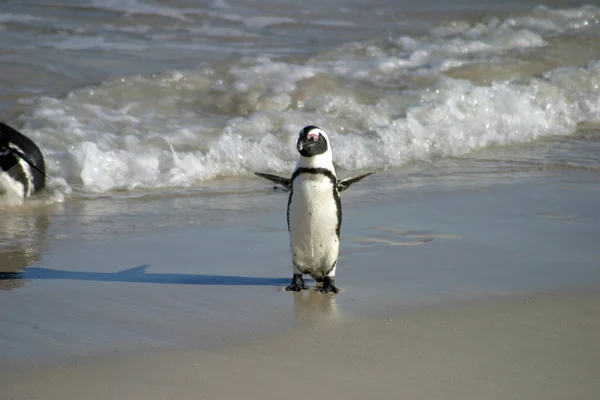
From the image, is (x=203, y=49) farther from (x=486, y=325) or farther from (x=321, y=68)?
(x=486, y=325)

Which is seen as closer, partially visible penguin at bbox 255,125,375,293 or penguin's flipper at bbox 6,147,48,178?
partially visible penguin at bbox 255,125,375,293

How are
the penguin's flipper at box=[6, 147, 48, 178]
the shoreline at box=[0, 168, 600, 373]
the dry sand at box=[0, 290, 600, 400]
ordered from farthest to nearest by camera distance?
the penguin's flipper at box=[6, 147, 48, 178] → the shoreline at box=[0, 168, 600, 373] → the dry sand at box=[0, 290, 600, 400]

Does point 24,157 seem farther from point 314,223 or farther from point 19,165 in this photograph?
point 314,223

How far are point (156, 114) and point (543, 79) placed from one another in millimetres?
4163

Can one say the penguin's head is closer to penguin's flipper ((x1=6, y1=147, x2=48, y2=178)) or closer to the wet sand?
the wet sand

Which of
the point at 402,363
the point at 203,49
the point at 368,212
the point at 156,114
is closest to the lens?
the point at 402,363

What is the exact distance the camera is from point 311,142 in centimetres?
427

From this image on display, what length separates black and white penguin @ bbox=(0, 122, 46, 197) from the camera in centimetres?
621

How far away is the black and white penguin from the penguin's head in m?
2.56

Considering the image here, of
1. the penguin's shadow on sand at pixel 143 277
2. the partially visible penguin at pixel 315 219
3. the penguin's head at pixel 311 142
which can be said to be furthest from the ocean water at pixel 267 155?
the penguin's head at pixel 311 142

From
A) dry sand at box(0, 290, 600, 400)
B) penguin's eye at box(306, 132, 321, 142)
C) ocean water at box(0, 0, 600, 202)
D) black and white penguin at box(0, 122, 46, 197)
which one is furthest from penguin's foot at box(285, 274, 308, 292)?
black and white penguin at box(0, 122, 46, 197)

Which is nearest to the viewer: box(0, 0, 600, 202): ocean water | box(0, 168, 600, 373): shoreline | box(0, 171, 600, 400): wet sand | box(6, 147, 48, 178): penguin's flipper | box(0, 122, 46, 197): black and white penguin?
box(0, 171, 600, 400): wet sand

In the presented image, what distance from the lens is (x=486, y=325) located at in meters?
3.76

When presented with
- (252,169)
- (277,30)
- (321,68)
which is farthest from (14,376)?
(277,30)
